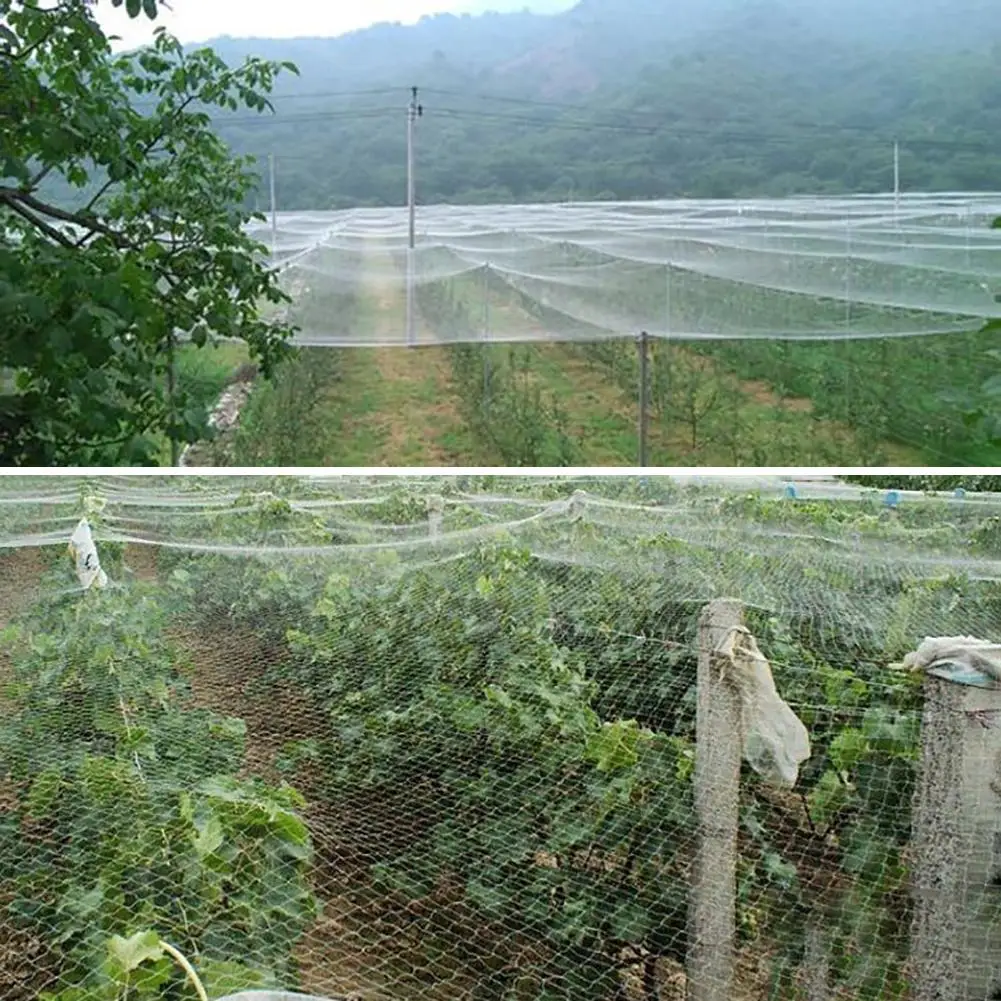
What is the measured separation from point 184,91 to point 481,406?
3869mm

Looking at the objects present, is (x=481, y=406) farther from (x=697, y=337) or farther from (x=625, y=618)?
(x=625, y=618)

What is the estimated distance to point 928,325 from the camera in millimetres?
7129

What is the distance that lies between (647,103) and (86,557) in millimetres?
25606

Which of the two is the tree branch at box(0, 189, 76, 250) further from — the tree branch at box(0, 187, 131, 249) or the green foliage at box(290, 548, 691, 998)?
the green foliage at box(290, 548, 691, 998)

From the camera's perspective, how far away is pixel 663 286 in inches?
291

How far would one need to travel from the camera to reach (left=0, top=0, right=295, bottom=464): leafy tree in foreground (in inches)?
124

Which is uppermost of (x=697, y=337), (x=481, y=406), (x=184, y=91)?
(x=184, y=91)

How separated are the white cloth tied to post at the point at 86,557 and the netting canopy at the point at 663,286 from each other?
182 inches

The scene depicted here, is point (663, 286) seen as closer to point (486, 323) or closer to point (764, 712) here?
point (486, 323)

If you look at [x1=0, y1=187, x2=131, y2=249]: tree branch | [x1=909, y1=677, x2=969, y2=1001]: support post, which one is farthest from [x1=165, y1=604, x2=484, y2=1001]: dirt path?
[x1=0, y1=187, x2=131, y2=249]: tree branch

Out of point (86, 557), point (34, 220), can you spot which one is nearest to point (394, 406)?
point (34, 220)

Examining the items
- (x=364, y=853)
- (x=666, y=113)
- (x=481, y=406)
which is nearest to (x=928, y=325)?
(x=481, y=406)

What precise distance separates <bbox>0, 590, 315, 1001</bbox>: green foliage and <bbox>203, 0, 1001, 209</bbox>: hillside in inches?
619

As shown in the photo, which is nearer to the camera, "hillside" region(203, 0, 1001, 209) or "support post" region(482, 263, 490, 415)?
"support post" region(482, 263, 490, 415)
